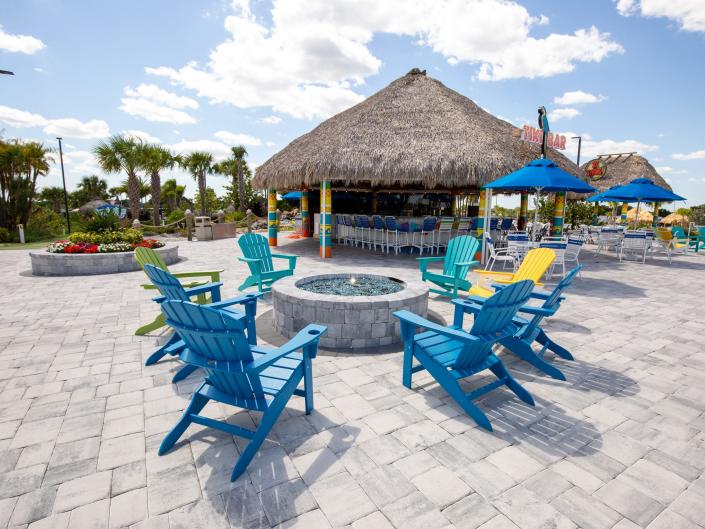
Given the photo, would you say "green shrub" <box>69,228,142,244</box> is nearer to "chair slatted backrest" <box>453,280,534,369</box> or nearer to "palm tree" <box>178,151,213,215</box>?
"chair slatted backrest" <box>453,280,534,369</box>

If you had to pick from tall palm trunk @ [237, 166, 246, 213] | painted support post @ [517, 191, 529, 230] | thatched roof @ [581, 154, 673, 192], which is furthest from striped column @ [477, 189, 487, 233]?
tall palm trunk @ [237, 166, 246, 213]

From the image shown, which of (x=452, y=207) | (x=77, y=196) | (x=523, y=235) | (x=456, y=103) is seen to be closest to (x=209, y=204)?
(x=77, y=196)

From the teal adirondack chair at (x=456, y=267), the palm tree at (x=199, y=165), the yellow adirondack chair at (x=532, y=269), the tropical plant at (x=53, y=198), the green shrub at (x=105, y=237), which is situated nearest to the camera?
the yellow adirondack chair at (x=532, y=269)

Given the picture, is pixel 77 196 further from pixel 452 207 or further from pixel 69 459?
pixel 69 459

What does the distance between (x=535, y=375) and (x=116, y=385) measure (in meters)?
3.45

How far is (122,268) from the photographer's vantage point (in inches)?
297

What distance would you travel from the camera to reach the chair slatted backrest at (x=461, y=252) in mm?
5211

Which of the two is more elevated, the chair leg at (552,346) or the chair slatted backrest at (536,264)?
the chair slatted backrest at (536,264)

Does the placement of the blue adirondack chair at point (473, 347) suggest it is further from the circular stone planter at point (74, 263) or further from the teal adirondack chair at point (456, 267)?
the circular stone planter at point (74, 263)

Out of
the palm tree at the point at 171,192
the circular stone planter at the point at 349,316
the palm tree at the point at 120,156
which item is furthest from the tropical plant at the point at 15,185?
the circular stone planter at the point at 349,316

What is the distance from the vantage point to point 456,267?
16.3ft

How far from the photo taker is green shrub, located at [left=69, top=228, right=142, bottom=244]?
798 centimetres

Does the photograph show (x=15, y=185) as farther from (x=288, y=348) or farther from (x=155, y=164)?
(x=288, y=348)

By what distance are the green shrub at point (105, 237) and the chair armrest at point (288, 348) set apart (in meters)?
7.47
